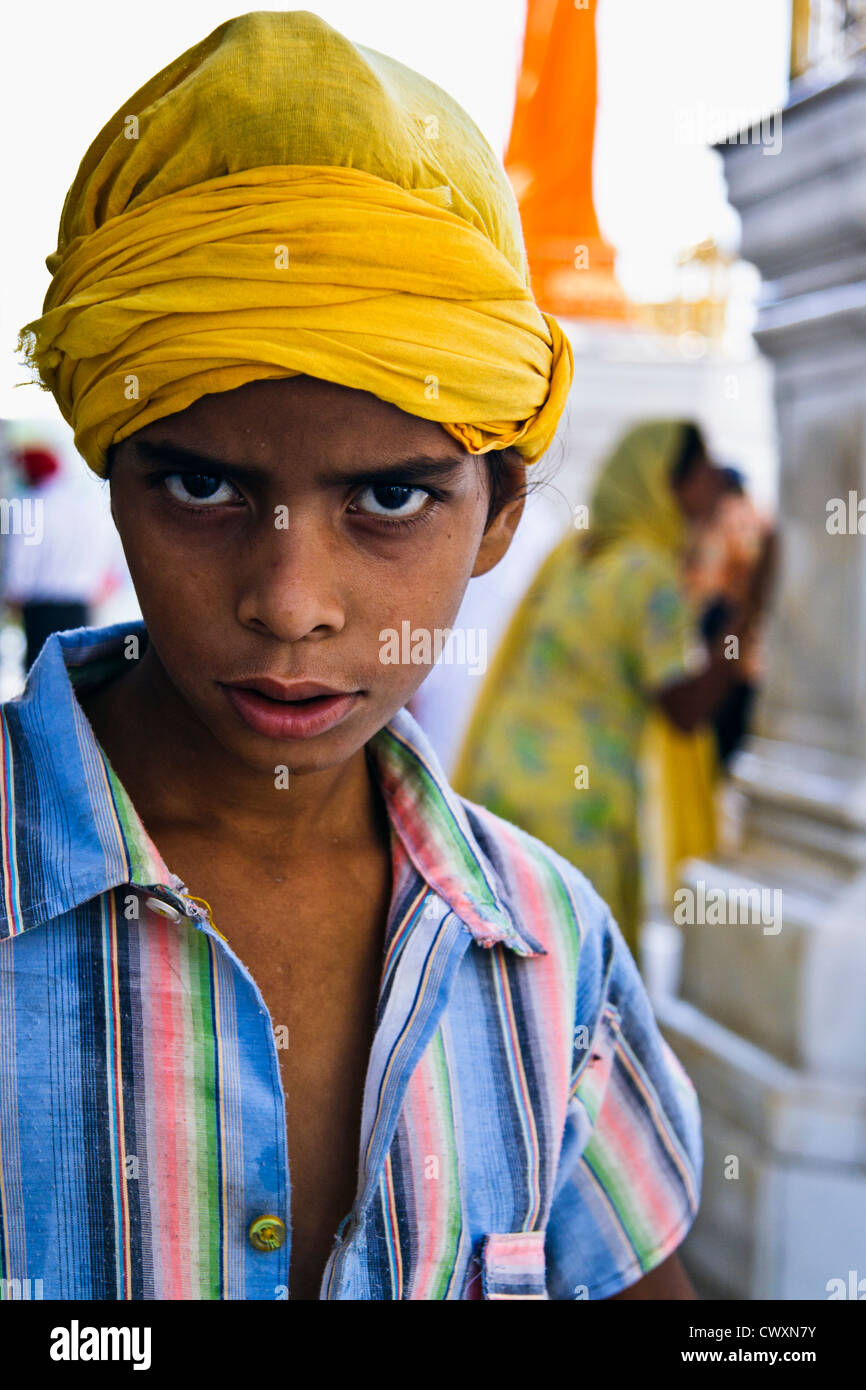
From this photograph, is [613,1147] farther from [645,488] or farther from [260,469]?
[645,488]

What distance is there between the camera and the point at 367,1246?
97 cm

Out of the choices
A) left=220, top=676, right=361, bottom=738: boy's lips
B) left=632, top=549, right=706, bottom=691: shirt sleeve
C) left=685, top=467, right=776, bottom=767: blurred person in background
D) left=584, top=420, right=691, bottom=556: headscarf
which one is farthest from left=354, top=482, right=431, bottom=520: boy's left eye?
Answer: left=685, top=467, right=776, bottom=767: blurred person in background

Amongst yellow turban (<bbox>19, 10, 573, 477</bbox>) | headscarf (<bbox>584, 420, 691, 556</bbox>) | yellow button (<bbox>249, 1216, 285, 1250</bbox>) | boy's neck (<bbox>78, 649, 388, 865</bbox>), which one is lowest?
yellow button (<bbox>249, 1216, 285, 1250</bbox>)

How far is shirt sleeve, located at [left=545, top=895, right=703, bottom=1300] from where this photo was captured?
115cm

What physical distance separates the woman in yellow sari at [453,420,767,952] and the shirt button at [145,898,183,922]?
7.31 feet

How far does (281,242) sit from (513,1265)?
0.81m

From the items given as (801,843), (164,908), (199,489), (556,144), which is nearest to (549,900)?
(164,908)

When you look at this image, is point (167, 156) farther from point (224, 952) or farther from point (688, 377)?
point (688, 377)

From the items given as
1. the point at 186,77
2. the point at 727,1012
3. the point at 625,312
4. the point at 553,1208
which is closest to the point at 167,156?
the point at 186,77

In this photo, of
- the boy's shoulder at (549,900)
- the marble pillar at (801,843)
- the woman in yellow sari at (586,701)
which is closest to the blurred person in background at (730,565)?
the woman in yellow sari at (586,701)

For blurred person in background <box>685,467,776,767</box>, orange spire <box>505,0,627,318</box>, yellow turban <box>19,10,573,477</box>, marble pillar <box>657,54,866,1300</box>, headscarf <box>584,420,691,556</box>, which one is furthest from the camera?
orange spire <box>505,0,627,318</box>

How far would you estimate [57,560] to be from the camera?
3404mm

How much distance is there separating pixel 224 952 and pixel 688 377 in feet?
23.7

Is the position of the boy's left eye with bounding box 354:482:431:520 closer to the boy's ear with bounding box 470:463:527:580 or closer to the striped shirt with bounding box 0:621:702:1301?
the boy's ear with bounding box 470:463:527:580
